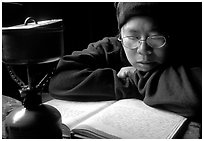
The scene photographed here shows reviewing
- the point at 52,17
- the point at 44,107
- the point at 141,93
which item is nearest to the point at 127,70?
the point at 141,93

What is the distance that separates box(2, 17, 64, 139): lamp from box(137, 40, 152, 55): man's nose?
0.34m

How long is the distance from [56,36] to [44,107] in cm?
15

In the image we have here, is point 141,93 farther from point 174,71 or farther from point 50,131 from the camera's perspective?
point 50,131

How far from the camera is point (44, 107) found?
1.77 ft

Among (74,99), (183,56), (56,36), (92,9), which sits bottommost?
A: (74,99)

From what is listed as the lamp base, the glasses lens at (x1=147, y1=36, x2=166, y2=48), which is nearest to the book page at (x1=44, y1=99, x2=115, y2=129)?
the lamp base

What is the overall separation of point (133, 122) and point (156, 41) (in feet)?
0.93

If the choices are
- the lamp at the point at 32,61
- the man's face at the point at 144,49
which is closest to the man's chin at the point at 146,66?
the man's face at the point at 144,49

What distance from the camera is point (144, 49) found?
2.64 ft

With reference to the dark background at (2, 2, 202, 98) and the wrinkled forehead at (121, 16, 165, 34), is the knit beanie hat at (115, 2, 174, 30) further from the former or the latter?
the dark background at (2, 2, 202, 98)

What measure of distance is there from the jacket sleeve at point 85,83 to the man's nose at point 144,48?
103mm

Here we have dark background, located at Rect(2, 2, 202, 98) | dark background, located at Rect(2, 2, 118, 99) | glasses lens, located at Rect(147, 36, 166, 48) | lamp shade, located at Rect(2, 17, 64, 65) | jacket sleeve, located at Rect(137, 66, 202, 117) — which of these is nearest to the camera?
lamp shade, located at Rect(2, 17, 64, 65)

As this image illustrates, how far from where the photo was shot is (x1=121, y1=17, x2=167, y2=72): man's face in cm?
80

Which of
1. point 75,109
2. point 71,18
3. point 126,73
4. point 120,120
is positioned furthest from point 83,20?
point 120,120
